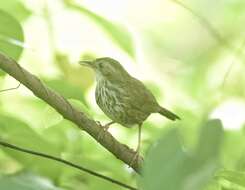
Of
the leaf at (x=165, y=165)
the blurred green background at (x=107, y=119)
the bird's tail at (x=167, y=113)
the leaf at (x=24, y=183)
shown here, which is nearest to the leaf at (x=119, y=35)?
the blurred green background at (x=107, y=119)

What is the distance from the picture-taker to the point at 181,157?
1.33 ft

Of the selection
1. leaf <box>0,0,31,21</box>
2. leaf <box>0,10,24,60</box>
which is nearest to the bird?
leaf <box>0,0,31,21</box>

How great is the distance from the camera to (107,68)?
5.99ft

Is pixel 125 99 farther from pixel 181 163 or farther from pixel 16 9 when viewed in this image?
pixel 181 163

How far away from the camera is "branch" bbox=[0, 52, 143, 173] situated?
0.87 m

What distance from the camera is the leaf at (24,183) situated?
0.54m

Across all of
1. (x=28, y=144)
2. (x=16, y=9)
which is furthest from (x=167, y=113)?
(x=28, y=144)

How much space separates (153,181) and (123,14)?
320 cm

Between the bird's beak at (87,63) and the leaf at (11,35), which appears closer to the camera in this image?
the leaf at (11,35)

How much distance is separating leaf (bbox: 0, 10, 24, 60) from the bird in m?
0.56

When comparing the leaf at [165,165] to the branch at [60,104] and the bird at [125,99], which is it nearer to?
the branch at [60,104]

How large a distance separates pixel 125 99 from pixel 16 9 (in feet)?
1.24

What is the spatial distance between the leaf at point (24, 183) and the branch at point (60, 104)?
0.31ft

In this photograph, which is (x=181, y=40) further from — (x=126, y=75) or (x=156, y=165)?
(x=156, y=165)
